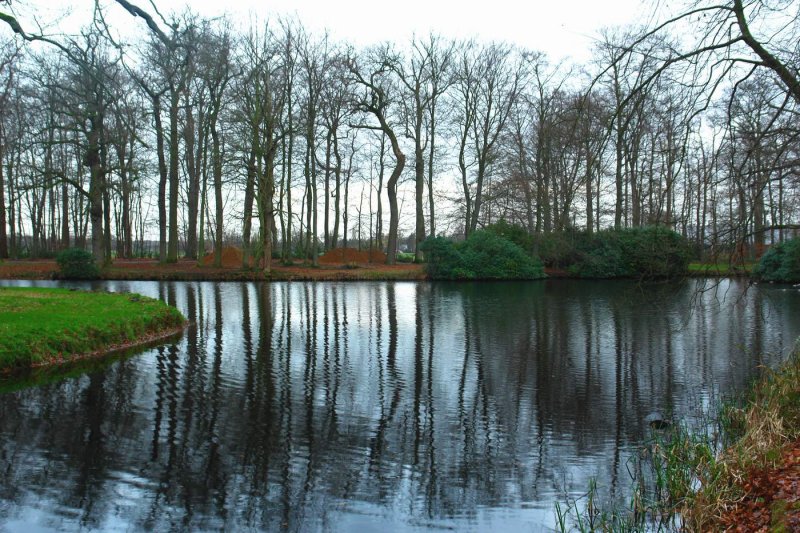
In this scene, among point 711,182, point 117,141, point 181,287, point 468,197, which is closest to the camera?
Result: point 711,182

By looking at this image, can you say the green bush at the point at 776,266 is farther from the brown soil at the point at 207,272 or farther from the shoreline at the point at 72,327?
the shoreline at the point at 72,327

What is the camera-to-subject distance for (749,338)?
498 inches

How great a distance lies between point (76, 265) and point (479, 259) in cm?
1951

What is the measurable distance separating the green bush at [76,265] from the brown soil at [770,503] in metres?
29.0

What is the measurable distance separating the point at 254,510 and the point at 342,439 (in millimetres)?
1745

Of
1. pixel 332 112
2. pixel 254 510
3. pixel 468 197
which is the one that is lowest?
pixel 254 510

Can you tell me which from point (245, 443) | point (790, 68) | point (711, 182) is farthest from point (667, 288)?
point (245, 443)

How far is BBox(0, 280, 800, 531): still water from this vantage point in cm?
482

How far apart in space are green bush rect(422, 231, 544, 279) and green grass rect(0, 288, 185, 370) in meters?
18.7

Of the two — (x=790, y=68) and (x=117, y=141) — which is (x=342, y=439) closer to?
(x=790, y=68)

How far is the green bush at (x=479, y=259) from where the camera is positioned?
31734mm

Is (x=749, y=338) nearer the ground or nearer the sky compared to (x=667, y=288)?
nearer the ground

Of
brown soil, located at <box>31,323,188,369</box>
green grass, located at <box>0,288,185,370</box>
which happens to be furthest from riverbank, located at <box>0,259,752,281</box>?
brown soil, located at <box>31,323,188,369</box>

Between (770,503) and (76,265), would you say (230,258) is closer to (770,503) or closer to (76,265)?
(76,265)
